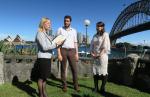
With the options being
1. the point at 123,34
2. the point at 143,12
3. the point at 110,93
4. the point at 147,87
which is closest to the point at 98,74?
the point at 110,93

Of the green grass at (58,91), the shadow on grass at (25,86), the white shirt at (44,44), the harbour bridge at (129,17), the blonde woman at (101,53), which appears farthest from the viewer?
the harbour bridge at (129,17)

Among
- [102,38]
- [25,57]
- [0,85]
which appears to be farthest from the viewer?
[25,57]

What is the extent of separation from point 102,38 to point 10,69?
9.17 feet

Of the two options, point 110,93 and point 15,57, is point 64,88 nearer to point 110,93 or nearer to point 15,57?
point 110,93

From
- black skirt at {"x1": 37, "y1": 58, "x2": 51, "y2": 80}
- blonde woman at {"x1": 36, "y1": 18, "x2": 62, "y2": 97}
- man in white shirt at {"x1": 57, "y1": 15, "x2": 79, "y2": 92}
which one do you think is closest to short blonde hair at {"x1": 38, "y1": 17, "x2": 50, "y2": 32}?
blonde woman at {"x1": 36, "y1": 18, "x2": 62, "y2": 97}

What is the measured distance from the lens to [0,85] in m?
8.69

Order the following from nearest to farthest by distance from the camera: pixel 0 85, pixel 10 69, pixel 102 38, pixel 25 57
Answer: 1. pixel 102 38
2. pixel 0 85
3. pixel 10 69
4. pixel 25 57

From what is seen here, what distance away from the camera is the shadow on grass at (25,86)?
305 inches

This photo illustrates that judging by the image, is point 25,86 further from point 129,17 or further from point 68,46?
point 129,17

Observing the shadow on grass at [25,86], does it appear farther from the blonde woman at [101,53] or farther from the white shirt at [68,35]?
the blonde woman at [101,53]

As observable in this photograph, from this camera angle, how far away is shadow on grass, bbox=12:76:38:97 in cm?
774

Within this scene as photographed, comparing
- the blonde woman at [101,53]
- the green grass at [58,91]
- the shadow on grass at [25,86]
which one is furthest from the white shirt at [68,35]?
the shadow on grass at [25,86]

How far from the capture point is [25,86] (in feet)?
29.0

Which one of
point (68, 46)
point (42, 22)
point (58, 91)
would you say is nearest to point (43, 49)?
point (42, 22)
